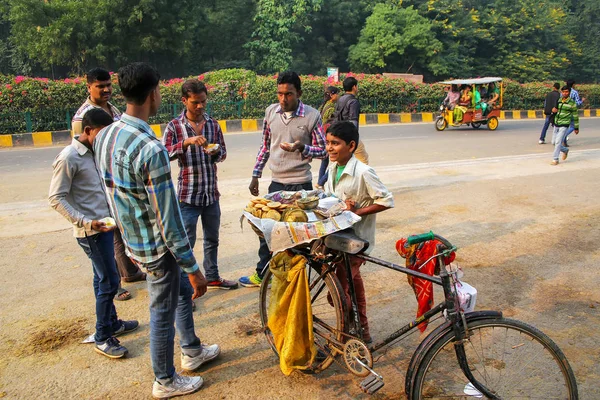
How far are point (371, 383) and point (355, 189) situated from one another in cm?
117

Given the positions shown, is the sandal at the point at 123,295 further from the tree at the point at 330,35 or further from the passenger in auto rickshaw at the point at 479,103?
the tree at the point at 330,35

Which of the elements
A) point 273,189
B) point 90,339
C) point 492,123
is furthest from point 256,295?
point 492,123

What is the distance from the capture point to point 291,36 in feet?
89.7

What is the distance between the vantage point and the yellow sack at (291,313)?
281 centimetres

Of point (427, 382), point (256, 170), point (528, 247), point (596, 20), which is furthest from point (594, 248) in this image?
point (596, 20)

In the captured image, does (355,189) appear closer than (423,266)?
No

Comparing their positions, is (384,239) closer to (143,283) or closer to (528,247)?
(528,247)

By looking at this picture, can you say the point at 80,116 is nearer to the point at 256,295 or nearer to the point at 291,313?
the point at 256,295

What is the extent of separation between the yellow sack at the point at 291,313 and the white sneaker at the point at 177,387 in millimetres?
540

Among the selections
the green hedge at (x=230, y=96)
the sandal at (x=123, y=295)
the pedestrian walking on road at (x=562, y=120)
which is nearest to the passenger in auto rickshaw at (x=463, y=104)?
the green hedge at (x=230, y=96)

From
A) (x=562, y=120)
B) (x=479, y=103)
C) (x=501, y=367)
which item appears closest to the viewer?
(x=501, y=367)

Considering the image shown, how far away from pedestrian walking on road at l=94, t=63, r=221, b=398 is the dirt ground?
1.52 ft

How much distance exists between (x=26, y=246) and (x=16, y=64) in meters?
25.5

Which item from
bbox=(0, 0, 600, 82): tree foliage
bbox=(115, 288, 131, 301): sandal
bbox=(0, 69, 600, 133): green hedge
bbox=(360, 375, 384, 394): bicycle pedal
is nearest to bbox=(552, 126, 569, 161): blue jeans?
bbox=(360, 375, 384, 394): bicycle pedal
